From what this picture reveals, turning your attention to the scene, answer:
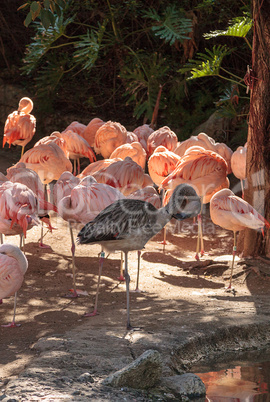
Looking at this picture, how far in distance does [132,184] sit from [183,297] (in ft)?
6.15

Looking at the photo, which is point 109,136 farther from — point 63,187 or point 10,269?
point 10,269

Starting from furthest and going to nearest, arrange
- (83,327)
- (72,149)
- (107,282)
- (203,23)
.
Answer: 1. (203,23)
2. (72,149)
3. (107,282)
4. (83,327)

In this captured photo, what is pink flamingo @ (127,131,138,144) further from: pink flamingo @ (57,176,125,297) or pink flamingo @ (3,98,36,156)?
pink flamingo @ (57,176,125,297)

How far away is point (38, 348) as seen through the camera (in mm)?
3492

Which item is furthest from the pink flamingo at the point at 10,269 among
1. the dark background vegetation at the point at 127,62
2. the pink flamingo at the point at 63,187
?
the dark background vegetation at the point at 127,62

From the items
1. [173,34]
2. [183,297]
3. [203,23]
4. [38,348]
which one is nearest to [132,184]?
[183,297]

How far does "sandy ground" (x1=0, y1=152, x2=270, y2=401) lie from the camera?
9.90 ft

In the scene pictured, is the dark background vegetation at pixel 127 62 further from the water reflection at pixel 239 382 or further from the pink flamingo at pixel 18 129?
the water reflection at pixel 239 382

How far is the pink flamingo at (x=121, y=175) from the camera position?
6266mm

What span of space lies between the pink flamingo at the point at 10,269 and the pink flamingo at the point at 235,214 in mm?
2327

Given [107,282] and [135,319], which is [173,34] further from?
[135,319]

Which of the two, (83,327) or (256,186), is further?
(256,186)

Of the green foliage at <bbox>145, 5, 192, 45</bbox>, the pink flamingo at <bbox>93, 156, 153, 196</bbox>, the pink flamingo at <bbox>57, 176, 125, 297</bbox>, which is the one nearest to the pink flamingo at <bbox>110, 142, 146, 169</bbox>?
the pink flamingo at <bbox>93, 156, 153, 196</bbox>

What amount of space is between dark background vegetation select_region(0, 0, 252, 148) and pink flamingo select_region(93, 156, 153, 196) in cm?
387
